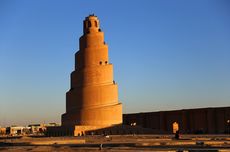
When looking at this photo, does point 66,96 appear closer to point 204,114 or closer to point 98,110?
point 98,110

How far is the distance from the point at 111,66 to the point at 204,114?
12830mm

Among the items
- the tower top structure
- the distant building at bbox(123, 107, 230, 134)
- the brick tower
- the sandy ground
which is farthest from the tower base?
the sandy ground

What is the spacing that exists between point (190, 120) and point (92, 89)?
11822mm

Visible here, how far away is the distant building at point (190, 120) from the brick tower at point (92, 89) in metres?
3.83

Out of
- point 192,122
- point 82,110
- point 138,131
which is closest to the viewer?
point 138,131

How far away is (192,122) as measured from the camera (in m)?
46.2

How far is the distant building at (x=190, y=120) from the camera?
1689 inches

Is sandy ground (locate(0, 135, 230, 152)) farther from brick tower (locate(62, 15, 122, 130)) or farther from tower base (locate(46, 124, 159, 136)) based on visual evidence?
brick tower (locate(62, 15, 122, 130))

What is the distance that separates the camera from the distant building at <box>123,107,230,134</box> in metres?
42.9

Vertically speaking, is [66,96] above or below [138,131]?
above

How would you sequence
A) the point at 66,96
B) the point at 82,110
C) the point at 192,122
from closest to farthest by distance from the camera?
the point at 192,122
the point at 82,110
the point at 66,96

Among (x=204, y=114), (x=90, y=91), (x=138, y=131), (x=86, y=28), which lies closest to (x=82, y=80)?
(x=90, y=91)

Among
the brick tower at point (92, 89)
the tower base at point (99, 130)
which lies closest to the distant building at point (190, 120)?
the tower base at point (99, 130)

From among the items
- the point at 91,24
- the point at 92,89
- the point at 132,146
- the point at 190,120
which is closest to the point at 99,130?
the point at 92,89
